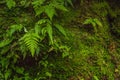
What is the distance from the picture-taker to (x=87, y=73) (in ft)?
15.3

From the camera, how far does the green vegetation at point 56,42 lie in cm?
441

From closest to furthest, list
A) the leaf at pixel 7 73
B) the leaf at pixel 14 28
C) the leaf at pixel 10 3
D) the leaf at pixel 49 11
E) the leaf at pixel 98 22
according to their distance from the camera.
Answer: the leaf at pixel 7 73 → the leaf at pixel 14 28 → the leaf at pixel 49 11 → the leaf at pixel 10 3 → the leaf at pixel 98 22

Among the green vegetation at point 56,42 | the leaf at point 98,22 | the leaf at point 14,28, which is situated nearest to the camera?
the green vegetation at point 56,42

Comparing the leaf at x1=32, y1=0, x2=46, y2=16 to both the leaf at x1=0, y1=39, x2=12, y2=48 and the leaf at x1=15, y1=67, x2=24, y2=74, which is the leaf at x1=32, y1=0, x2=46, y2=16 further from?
the leaf at x1=15, y1=67, x2=24, y2=74

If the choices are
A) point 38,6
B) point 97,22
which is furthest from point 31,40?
point 97,22

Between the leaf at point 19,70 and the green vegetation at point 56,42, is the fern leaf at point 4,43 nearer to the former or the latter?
the green vegetation at point 56,42

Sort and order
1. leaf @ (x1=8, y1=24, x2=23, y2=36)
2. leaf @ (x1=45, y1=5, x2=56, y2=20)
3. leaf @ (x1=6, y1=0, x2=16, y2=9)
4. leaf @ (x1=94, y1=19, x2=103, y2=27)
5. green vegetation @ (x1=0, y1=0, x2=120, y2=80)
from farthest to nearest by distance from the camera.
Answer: leaf @ (x1=94, y1=19, x2=103, y2=27)
leaf @ (x1=6, y1=0, x2=16, y2=9)
leaf @ (x1=45, y1=5, x2=56, y2=20)
leaf @ (x1=8, y1=24, x2=23, y2=36)
green vegetation @ (x1=0, y1=0, x2=120, y2=80)

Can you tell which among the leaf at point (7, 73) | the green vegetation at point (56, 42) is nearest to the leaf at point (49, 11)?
the green vegetation at point (56, 42)

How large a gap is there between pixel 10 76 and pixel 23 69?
0.26 meters

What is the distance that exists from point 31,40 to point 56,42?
579 mm

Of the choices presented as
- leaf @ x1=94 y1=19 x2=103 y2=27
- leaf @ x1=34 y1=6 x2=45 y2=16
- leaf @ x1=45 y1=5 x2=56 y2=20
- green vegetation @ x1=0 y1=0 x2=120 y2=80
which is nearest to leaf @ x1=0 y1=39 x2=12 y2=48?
green vegetation @ x1=0 y1=0 x2=120 y2=80

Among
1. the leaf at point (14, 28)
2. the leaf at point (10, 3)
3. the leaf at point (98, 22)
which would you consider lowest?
the leaf at point (98, 22)

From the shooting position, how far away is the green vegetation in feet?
14.5

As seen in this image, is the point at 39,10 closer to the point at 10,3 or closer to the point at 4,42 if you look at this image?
the point at 10,3
